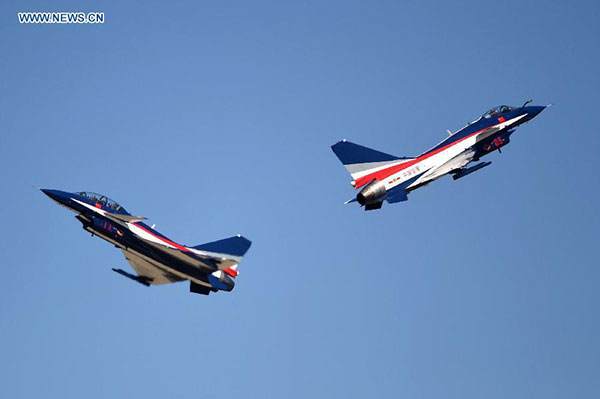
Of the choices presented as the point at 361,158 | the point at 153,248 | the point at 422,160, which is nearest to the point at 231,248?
the point at 153,248

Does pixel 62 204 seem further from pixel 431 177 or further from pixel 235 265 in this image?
pixel 431 177

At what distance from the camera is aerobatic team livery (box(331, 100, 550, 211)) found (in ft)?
173

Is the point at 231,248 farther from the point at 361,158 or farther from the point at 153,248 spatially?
the point at 361,158

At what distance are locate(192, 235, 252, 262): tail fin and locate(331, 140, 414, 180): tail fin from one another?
21.2 feet

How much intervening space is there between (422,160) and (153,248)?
14677 millimetres

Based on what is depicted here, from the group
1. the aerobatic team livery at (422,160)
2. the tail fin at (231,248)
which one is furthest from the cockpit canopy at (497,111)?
the tail fin at (231,248)

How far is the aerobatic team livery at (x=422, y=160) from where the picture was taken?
52.8 metres

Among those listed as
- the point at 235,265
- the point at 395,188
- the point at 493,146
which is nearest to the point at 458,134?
the point at 493,146

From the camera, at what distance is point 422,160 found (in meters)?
54.7

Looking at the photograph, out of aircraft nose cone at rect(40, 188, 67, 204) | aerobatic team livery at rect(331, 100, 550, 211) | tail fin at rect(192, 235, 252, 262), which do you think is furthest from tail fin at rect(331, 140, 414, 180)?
aircraft nose cone at rect(40, 188, 67, 204)

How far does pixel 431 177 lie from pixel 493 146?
15.0 feet

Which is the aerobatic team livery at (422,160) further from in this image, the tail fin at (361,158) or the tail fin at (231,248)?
the tail fin at (231,248)

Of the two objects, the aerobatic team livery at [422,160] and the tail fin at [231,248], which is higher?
the aerobatic team livery at [422,160]

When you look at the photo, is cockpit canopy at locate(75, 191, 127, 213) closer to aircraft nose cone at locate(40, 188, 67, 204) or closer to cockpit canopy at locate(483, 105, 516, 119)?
aircraft nose cone at locate(40, 188, 67, 204)
